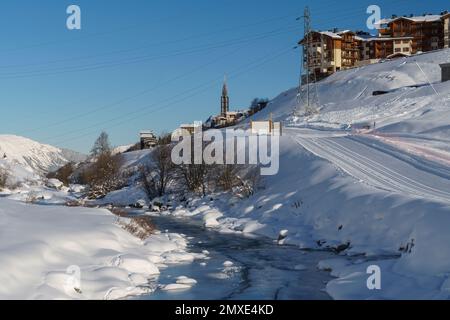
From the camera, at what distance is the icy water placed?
Result: 51.0ft

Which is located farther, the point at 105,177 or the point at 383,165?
the point at 105,177

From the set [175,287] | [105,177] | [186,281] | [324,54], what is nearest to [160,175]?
[105,177]

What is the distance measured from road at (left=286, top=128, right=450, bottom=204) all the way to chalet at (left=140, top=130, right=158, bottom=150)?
72.0 meters

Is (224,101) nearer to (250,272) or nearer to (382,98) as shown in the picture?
(382,98)

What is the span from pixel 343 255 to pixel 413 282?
7.39 m

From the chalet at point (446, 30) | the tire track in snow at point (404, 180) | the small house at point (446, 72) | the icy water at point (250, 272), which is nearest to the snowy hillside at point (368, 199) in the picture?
the tire track in snow at point (404, 180)

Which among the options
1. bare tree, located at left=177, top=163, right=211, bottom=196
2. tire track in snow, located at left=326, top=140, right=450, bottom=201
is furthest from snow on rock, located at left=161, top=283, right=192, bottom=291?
bare tree, located at left=177, top=163, right=211, bottom=196

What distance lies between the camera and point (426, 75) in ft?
296

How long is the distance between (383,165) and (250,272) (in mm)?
18510

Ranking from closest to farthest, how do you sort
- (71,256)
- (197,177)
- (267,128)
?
1. (71,256)
2. (197,177)
3. (267,128)

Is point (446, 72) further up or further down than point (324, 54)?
further down

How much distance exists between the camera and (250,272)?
62.4 feet

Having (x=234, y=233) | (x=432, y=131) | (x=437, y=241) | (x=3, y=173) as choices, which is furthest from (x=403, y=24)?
(x=437, y=241)

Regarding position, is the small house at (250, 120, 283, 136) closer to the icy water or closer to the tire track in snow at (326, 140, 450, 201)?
the tire track in snow at (326, 140, 450, 201)
